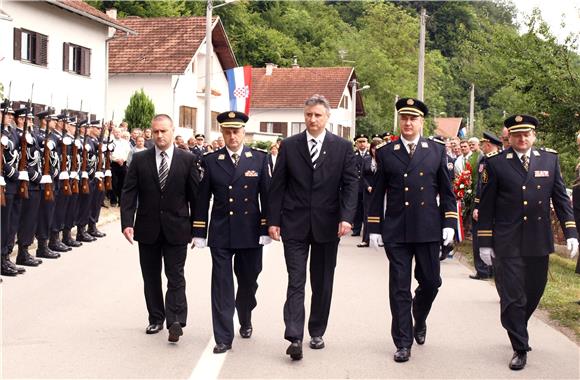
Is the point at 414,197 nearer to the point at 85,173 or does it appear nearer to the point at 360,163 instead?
the point at 85,173

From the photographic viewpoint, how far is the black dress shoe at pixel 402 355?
7411 mm

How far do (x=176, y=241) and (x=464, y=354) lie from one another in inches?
102

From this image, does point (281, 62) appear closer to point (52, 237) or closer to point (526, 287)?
point (52, 237)

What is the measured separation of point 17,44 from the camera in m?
29.2

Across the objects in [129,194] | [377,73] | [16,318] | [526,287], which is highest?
[377,73]

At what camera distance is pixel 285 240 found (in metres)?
7.81

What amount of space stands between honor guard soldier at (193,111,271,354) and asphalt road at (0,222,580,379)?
504 mm

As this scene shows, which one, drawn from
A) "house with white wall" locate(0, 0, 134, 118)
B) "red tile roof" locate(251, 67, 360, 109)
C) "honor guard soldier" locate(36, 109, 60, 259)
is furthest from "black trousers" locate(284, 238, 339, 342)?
"red tile roof" locate(251, 67, 360, 109)

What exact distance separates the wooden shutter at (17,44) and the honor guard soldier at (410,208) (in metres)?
23.4

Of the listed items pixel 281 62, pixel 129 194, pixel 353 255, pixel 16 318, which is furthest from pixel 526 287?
pixel 281 62

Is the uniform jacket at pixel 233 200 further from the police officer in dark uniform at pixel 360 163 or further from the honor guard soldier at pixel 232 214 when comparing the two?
the police officer in dark uniform at pixel 360 163

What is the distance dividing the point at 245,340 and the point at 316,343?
0.67 metres

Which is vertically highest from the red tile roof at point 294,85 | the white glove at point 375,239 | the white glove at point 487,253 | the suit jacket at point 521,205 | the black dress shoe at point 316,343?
the red tile roof at point 294,85

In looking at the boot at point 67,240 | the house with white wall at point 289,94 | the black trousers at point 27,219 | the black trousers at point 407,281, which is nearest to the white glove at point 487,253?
the black trousers at point 407,281
